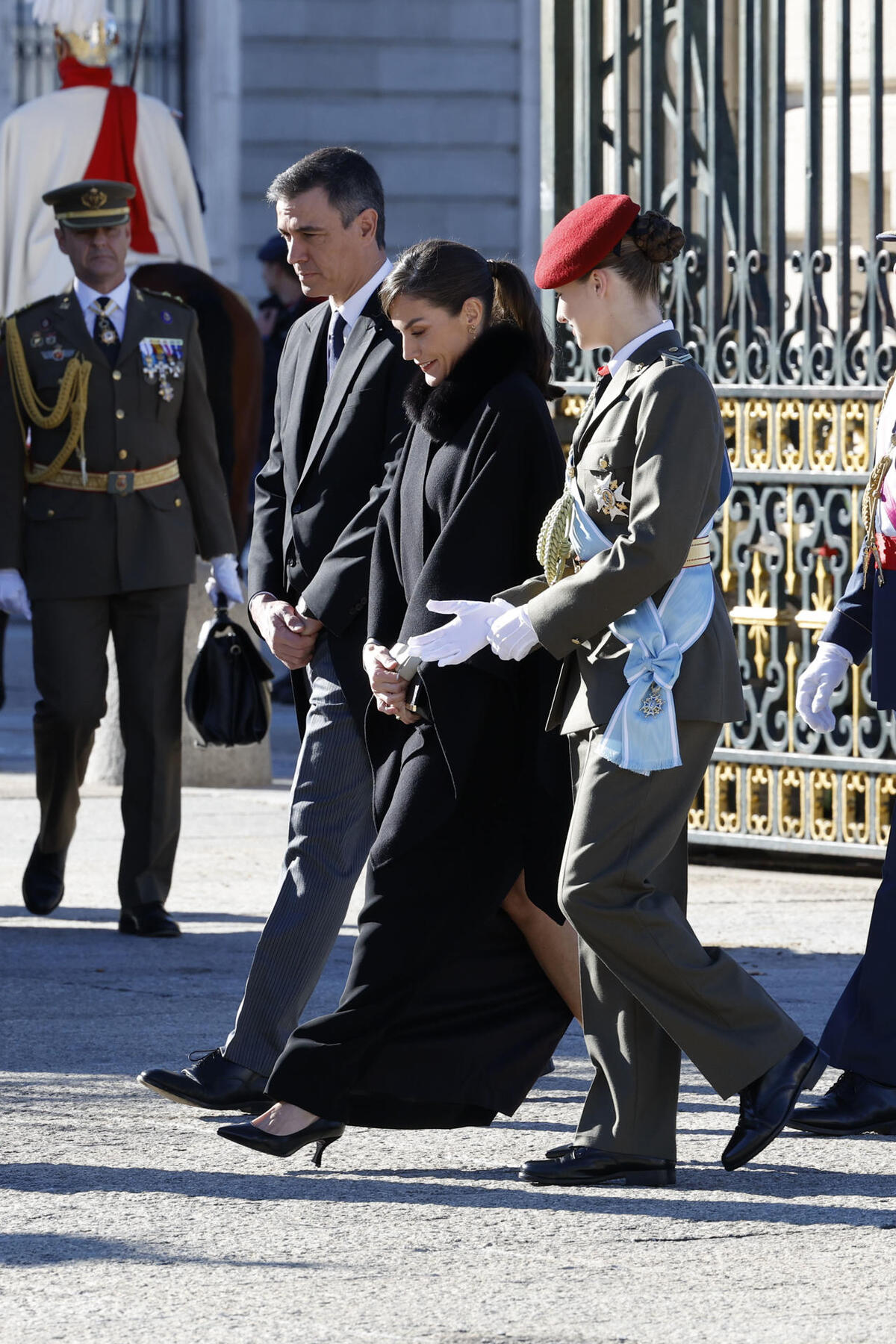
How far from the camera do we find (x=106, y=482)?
7293 millimetres

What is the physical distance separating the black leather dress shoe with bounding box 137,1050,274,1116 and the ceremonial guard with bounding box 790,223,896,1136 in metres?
1.02

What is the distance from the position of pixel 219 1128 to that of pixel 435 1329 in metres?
1.03

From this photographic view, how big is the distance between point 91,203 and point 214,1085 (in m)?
3.09

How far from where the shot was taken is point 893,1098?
506 cm

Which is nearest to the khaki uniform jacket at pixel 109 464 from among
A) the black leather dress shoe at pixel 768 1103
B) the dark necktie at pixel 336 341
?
the dark necktie at pixel 336 341

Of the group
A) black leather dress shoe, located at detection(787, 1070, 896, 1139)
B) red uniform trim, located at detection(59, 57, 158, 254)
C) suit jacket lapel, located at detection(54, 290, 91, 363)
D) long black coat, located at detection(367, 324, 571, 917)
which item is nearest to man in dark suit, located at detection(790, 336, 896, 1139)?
black leather dress shoe, located at detection(787, 1070, 896, 1139)

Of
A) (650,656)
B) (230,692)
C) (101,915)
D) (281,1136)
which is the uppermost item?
(650,656)

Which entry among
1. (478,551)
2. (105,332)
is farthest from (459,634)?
(105,332)

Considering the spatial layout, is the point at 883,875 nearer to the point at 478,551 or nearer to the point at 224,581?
the point at 478,551

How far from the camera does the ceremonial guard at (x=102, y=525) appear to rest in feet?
23.7

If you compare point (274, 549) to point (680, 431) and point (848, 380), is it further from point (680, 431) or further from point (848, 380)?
point (848, 380)

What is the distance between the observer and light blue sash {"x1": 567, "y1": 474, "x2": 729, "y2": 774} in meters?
4.46

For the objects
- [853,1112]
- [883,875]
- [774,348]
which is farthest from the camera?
[774,348]

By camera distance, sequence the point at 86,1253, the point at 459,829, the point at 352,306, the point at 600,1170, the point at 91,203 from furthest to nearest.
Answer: the point at 91,203 < the point at 352,306 < the point at 459,829 < the point at 600,1170 < the point at 86,1253
